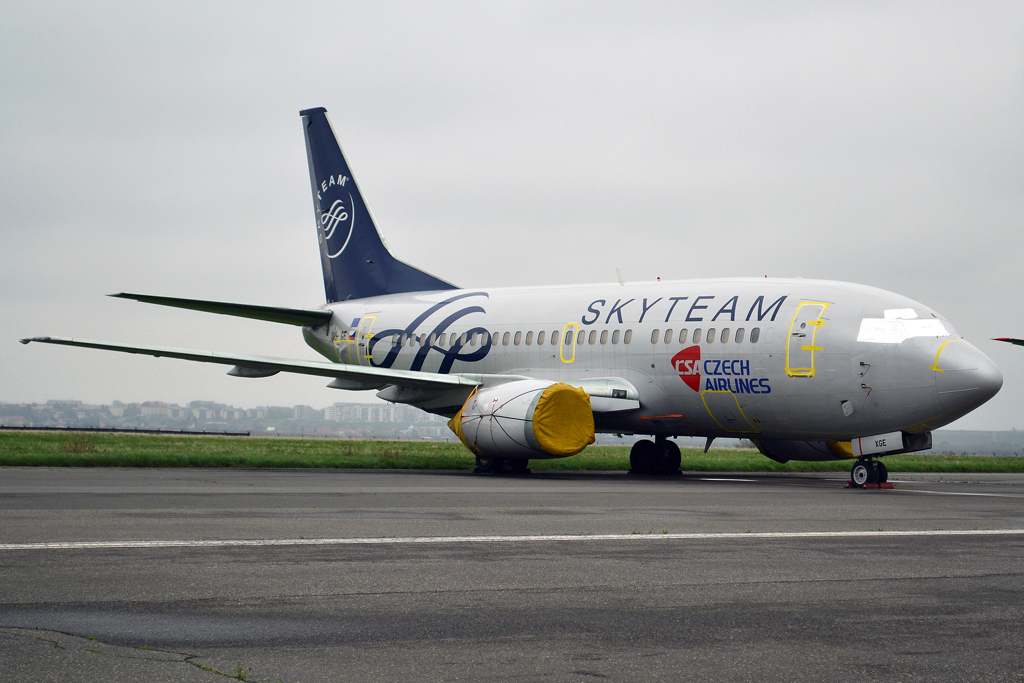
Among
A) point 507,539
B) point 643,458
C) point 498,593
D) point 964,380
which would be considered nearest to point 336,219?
point 643,458

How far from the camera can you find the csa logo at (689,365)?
21.2 meters

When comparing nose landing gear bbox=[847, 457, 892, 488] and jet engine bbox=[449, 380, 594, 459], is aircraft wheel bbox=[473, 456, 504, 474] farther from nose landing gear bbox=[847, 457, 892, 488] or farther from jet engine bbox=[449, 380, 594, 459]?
nose landing gear bbox=[847, 457, 892, 488]

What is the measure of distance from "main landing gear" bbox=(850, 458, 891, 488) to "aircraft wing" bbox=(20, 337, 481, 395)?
8.95 meters

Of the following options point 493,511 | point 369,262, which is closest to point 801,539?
point 493,511

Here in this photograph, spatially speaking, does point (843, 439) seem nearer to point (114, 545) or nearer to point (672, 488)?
point (672, 488)

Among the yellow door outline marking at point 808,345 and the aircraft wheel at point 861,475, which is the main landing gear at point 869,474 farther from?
the yellow door outline marking at point 808,345

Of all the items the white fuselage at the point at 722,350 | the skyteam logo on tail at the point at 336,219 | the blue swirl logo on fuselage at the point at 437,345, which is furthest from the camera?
the skyteam logo on tail at the point at 336,219

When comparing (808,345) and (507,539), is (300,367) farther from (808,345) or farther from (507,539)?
(507,539)

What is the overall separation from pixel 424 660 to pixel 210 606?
1.60 m

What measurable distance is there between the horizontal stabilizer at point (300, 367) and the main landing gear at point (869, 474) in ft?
29.3

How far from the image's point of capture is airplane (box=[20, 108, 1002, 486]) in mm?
18750

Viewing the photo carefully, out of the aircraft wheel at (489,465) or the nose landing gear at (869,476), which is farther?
the aircraft wheel at (489,465)

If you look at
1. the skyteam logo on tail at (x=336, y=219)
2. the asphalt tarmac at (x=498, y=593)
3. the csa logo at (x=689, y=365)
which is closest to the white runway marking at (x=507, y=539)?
the asphalt tarmac at (x=498, y=593)

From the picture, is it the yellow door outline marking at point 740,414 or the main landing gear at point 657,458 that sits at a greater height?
the yellow door outline marking at point 740,414
